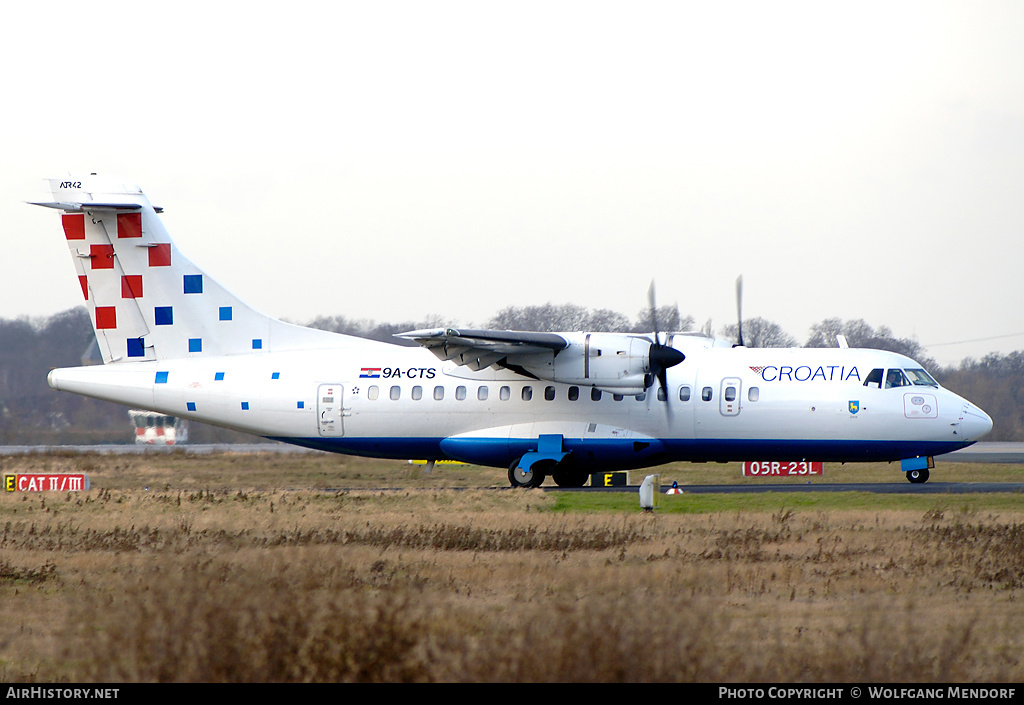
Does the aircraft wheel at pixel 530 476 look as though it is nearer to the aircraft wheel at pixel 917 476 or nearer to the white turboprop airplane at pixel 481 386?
the white turboprop airplane at pixel 481 386

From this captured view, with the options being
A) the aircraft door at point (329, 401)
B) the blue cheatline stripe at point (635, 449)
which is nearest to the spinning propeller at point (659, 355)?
the blue cheatline stripe at point (635, 449)

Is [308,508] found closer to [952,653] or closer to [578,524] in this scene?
[578,524]

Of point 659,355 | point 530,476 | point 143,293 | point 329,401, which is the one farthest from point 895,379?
point 143,293

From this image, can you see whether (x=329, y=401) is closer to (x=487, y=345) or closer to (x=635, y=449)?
(x=487, y=345)

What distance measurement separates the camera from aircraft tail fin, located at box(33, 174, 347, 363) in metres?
25.1

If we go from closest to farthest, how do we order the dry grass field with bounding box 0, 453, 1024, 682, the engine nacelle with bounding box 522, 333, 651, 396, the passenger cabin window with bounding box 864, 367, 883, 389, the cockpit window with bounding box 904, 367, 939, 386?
1. the dry grass field with bounding box 0, 453, 1024, 682
2. the engine nacelle with bounding box 522, 333, 651, 396
3. the passenger cabin window with bounding box 864, 367, 883, 389
4. the cockpit window with bounding box 904, 367, 939, 386

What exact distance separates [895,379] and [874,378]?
0.50 meters

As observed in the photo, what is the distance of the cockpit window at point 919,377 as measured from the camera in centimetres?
2358

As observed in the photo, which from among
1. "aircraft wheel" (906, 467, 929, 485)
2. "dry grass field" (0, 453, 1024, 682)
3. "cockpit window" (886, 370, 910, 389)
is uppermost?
"cockpit window" (886, 370, 910, 389)

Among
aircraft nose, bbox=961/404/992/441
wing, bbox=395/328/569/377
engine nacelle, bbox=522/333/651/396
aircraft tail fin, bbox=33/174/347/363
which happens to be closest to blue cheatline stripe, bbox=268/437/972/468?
aircraft nose, bbox=961/404/992/441

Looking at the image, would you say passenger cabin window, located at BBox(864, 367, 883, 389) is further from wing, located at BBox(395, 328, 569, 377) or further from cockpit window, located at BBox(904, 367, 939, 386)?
wing, located at BBox(395, 328, 569, 377)

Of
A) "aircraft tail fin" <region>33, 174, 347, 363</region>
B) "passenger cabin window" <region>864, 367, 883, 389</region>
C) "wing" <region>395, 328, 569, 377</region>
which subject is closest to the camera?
"wing" <region>395, 328, 569, 377</region>

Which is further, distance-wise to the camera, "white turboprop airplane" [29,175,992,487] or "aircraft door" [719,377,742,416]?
"aircraft door" [719,377,742,416]

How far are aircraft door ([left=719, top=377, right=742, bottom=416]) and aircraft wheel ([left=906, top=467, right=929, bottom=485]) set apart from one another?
4.85m
